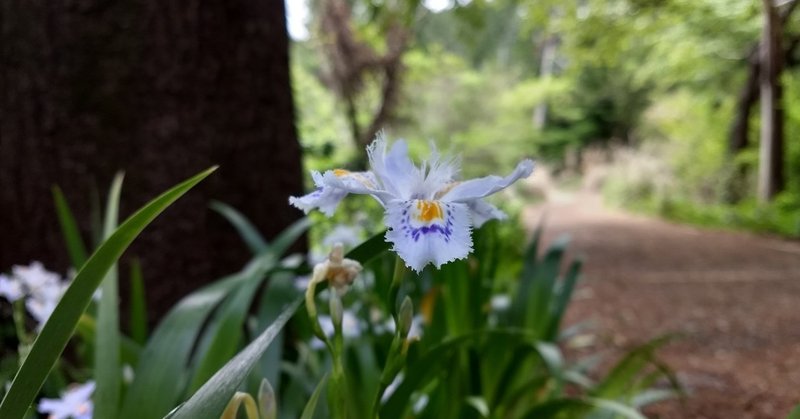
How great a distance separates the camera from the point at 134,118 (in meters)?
1.74

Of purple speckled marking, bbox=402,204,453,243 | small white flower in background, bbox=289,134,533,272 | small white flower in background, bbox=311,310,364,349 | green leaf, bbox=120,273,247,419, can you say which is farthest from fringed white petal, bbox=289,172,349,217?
small white flower in background, bbox=311,310,364,349

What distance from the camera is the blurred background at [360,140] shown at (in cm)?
173

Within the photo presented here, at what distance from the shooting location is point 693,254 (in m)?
6.68

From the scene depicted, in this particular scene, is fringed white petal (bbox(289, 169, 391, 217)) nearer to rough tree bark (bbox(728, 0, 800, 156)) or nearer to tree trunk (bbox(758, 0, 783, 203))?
tree trunk (bbox(758, 0, 783, 203))

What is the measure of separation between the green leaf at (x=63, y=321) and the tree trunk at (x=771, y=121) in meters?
9.06

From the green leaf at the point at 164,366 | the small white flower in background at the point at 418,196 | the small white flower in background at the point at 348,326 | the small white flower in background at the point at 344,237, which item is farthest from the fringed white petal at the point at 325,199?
the small white flower in background at the point at 344,237

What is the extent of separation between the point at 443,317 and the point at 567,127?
22.1 m

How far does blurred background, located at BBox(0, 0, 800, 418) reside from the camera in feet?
5.66

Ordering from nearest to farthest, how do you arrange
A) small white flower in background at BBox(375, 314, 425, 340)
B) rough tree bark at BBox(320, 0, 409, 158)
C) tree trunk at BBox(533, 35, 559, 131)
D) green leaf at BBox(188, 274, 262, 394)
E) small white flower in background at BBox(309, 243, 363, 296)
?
small white flower in background at BBox(309, 243, 363, 296) → green leaf at BBox(188, 274, 262, 394) → small white flower in background at BBox(375, 314, 425, 340) → rough tree bark at BBox(320, 0, 409, 158) → tree trunk at BBox(533, 35, 559, 131)

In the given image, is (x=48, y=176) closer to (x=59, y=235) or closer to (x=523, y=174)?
(x=59, y=235)

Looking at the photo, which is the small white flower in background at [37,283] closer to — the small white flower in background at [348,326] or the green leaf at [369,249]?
the small white flower in background at [348,326]

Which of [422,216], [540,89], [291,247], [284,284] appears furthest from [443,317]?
[540,89]

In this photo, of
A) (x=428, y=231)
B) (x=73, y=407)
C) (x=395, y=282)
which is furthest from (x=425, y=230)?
(x=73, y=407)

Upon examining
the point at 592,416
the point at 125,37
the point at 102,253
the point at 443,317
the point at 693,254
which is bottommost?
the point at 693,254
